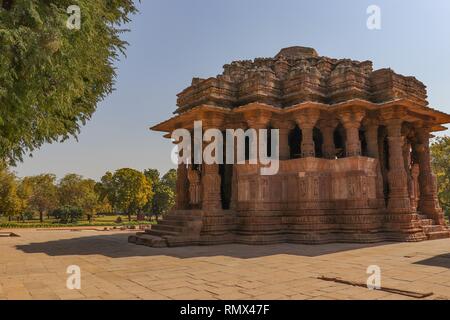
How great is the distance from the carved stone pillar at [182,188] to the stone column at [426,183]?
1196 centimetres

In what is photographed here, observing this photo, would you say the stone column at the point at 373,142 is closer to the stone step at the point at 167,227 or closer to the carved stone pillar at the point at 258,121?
the carved stone pillar at the point at 258,121

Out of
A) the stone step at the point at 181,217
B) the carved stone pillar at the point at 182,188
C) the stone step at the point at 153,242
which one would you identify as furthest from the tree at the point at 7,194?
the stone step at the point at 153,242

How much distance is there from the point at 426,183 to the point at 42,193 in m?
60.8

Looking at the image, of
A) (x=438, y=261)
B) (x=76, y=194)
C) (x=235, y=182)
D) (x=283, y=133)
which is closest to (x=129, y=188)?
(x=76, y=194)

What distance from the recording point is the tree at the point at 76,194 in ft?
187

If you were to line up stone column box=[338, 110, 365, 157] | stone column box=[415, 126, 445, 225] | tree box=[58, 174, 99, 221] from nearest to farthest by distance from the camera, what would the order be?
stone column box=[338, 110, 365, 157]
stone column box=[415, 126, 445, 225]
tree box=[58, 174, 99, 221]

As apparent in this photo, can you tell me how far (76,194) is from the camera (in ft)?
204

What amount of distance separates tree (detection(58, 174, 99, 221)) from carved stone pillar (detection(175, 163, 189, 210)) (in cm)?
4287

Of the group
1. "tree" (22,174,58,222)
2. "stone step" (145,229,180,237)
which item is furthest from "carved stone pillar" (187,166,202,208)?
"tree" (22,174,58,222)

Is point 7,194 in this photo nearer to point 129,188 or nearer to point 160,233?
point 129,188

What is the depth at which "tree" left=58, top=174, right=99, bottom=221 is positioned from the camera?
187 ft

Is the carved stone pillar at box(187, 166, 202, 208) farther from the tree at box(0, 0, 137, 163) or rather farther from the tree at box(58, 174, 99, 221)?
the tree at box(58, 174, 99, 221)
